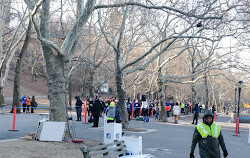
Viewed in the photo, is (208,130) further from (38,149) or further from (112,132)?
(38,149)

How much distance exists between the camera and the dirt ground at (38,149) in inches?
393

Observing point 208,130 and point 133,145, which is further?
point 133,145

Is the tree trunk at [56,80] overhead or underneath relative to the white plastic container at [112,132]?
overhead

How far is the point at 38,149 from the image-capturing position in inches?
435

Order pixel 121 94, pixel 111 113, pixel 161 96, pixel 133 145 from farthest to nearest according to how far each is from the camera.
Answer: pixel 161 96 < pixel 121 94 < pixel 111 113 < pixel 133 145

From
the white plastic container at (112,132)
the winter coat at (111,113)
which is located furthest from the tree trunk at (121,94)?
the white plastic container at (112,132)

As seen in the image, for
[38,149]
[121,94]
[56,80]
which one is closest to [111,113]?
[121,94]

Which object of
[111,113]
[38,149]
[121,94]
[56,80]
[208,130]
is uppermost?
[56,80]

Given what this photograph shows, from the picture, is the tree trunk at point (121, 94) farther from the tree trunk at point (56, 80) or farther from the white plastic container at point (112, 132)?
the white plastic container at point (112, 132)

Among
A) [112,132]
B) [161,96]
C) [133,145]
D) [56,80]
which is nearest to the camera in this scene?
[133,145]

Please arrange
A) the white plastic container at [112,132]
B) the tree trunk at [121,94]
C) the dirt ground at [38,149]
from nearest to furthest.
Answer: the dirt ground at [38,149] < the white plastic container at [112,132] < the tree trunk at [121,94]

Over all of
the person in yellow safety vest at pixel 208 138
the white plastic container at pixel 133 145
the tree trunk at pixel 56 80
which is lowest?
the white plastic container at pixel 133 145

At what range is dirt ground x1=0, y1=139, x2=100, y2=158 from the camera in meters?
9.99

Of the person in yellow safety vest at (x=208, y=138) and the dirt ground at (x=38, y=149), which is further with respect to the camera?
the dirt ground at (x=38, y=149)
